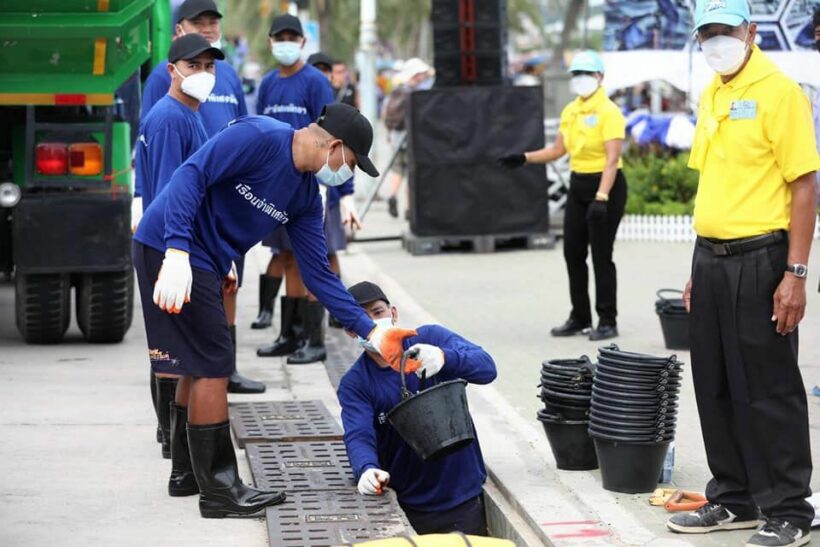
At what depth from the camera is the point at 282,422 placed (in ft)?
25.0

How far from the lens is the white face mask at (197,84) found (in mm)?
6940

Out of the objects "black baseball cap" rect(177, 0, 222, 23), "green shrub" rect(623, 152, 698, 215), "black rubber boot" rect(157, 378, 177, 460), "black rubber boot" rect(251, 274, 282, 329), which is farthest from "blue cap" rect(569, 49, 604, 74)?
"green shrub" rect(623, 152, 698, 215)

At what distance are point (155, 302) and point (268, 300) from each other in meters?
5.14

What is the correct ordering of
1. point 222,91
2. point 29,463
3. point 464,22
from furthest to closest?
point 464,22 → point 222,91 → point 29,463

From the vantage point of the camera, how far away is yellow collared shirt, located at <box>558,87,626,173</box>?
32.4 ft

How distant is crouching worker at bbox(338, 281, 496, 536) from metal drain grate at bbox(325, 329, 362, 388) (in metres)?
2.18

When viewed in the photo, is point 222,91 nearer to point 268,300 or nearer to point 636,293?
point 268,300

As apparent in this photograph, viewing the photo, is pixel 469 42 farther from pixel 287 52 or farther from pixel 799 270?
pixel 799 270

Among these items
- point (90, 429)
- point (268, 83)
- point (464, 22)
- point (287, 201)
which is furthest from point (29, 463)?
point (464, 22)

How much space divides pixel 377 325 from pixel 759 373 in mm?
1529

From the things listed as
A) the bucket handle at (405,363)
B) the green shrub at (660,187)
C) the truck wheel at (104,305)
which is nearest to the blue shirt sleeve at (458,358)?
the bucket handle at (405,363)

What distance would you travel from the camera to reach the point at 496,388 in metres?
8.31

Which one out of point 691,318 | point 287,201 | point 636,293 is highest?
point 287,201

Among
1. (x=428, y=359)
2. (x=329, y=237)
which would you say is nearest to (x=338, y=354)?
(x=329, y=237)
